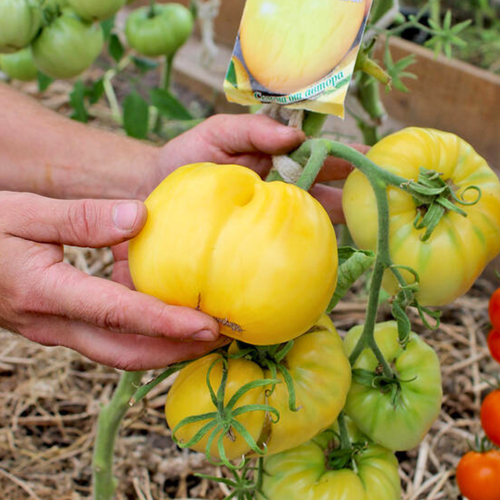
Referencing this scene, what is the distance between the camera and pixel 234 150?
1054 millimetres

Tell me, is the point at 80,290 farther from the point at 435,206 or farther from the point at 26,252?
the point at 435,206

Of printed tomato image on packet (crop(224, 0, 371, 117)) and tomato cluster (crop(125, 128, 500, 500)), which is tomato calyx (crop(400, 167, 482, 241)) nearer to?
tomato cluster (crop(125, 128, 500, 500))

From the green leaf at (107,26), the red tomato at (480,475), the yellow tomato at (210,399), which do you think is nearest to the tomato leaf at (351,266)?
the yellow tomato at (210,399)

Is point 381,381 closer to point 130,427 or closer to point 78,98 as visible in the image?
point 130,427

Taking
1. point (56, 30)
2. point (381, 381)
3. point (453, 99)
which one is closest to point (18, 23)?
point (56, 30)

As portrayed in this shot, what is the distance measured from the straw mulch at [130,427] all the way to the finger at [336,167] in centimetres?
50

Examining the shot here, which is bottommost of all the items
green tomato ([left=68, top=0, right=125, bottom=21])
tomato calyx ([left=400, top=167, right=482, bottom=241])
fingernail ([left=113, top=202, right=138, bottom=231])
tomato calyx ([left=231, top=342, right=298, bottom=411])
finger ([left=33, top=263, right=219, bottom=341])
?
tomato calyx ([left=231, top=342, right=298, bottom=411])

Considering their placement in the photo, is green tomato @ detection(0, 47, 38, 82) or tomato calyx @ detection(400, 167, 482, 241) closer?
tomato calyx @ detection(400, 167, 482, 241)

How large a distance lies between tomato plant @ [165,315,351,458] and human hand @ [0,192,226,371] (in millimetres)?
41

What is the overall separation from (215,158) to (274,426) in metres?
0.48

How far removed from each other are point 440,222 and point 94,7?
2.72 ft

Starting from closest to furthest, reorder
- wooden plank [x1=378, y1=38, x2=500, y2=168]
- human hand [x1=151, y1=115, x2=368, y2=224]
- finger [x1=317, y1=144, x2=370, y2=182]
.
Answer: human hand [x1=151, y1=115, x2=368, y2=224] < finger [x1=317, y1=144, x2=370, y2=182] < wooden plank [x1=378, y1=38, x2=500, y2=168]

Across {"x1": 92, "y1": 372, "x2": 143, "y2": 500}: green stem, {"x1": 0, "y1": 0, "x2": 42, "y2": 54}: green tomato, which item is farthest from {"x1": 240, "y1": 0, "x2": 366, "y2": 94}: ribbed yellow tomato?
{"x1": 0, "y1": 0, "x2": 42, "y2": 54}: green tomato

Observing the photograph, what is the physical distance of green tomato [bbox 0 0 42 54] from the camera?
3.92 feet
